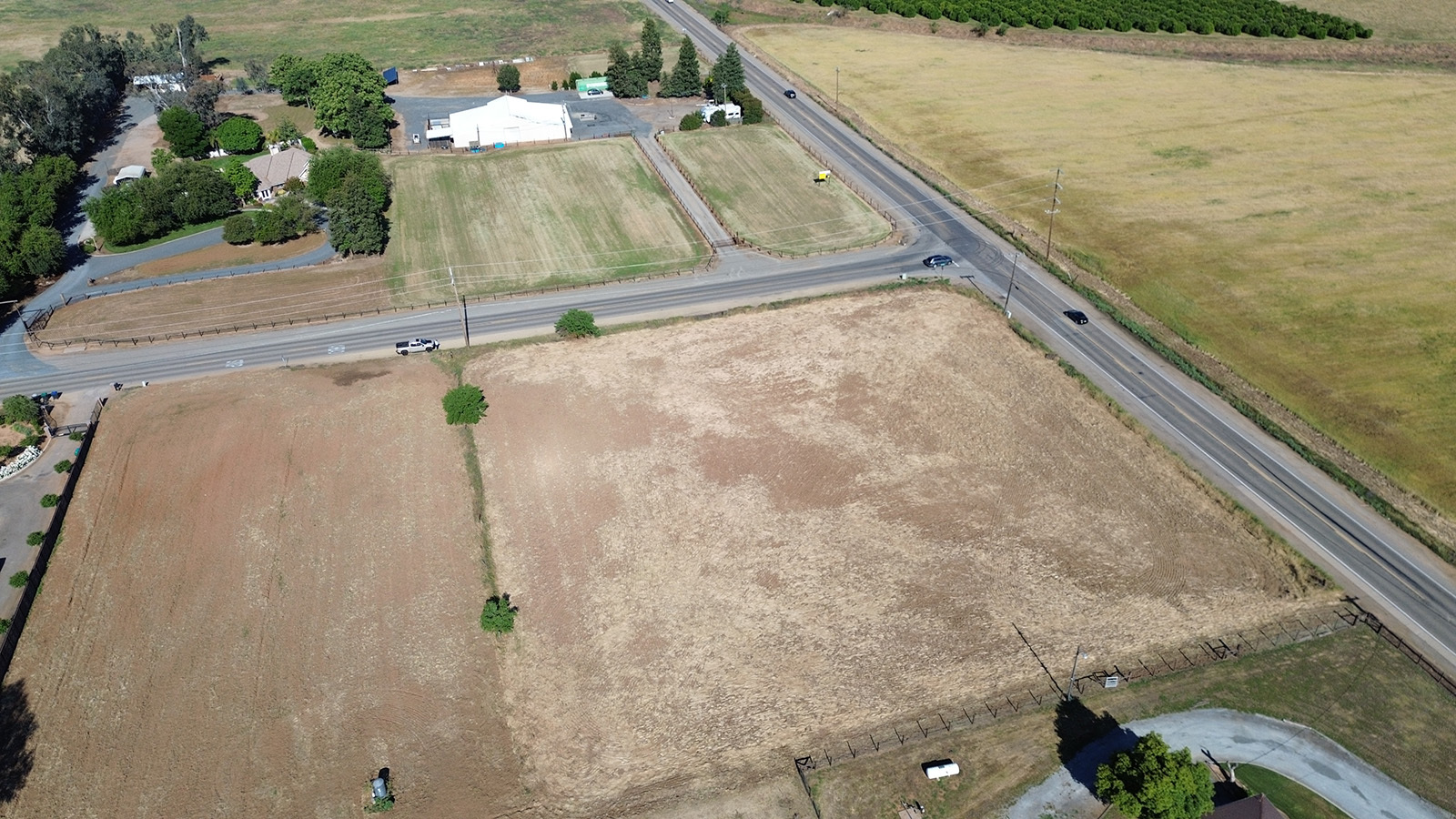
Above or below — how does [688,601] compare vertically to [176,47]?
below

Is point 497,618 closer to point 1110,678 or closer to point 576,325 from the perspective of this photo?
point 576,325

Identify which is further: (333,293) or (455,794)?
(333,293)

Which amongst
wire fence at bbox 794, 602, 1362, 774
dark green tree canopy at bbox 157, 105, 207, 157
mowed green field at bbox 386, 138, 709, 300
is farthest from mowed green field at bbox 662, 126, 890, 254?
dark green tree canopy at bbox 157, 105, 207, 157

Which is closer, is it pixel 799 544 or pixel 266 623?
pixel 266 623

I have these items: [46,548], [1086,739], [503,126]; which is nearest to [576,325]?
[46,548]

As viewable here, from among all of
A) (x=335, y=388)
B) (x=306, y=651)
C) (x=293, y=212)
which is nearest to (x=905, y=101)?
(x=293, y=212)

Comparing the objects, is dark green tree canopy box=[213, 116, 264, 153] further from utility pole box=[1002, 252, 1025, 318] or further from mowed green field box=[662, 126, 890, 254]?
utility pole box=[1002, 252, 1025, 318]

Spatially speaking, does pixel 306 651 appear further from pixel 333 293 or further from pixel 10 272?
pixel 10 272
